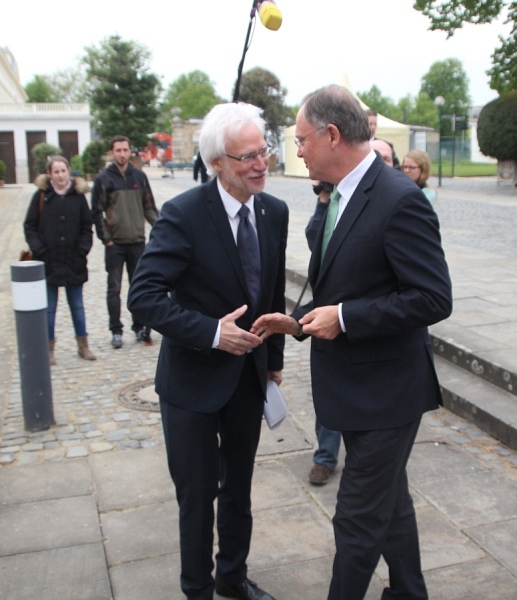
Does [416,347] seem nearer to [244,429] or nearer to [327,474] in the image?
[244,429]

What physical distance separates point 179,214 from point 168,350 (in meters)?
0.53

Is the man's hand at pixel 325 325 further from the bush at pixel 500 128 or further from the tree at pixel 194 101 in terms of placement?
the tree at pixel 194 101

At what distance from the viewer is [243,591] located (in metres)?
3.04

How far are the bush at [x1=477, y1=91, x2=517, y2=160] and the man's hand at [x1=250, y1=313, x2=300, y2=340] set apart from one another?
2613 centimetres

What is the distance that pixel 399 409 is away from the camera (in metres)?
2.44

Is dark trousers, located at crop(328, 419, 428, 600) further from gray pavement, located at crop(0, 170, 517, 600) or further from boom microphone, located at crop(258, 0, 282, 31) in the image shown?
boom microphone, located at crop(258, 0, 282, 31)

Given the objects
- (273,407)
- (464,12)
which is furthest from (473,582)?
(464,12)

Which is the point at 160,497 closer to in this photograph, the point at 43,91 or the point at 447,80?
the point at 43,91

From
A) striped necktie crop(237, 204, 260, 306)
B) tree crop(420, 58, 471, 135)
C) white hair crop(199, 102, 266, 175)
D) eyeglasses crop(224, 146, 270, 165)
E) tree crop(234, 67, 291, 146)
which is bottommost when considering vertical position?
striped necktie crop(237, 204, 260, 306)

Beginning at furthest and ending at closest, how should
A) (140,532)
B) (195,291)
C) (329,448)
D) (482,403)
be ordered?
(482,403)
(329,448)
(140,532)
(195,291)

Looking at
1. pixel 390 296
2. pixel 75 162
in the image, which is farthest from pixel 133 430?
pixel 75 162

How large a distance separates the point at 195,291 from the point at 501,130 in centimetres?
2649

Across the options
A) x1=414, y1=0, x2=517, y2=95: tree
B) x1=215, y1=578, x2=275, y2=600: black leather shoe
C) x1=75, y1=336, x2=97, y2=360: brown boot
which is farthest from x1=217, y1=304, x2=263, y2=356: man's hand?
x1=414, y1=0, x2=517, y2=95: tree

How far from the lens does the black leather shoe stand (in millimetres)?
3020
